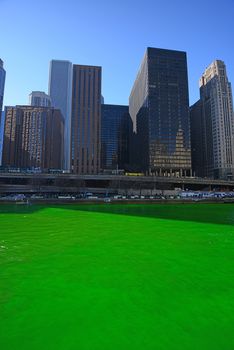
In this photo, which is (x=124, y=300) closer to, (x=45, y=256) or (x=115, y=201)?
(x=45, y=256)

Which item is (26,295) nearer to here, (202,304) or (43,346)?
(43,346)

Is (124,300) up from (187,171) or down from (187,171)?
down

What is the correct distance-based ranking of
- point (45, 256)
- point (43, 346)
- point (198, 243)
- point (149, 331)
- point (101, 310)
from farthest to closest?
point (198, 243) → point (45, 256) → point (101, 310) → point (149, 331) → point (43, 346)

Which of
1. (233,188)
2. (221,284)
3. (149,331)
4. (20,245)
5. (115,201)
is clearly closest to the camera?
(149,331)

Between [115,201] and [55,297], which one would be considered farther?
[115,201]

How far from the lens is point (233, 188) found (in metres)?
180

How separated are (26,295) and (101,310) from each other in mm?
2769

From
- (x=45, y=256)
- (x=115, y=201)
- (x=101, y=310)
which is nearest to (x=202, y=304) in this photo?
(x=101, y=310)

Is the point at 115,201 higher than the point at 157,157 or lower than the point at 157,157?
lower

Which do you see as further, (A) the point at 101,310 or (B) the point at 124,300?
(B) the point at 124,300

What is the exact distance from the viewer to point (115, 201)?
86.1 m

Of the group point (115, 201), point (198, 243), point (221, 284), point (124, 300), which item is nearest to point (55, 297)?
point (124, 300)

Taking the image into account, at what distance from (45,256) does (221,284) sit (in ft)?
29.1

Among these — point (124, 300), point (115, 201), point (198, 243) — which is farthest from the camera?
point (115, 201)
